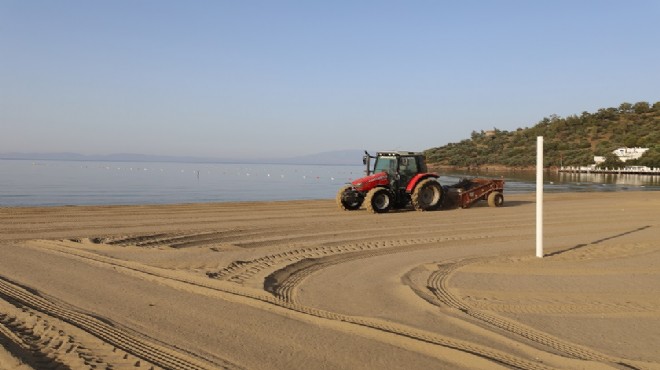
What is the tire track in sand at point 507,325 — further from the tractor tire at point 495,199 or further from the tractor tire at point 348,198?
the tractor tire at point 495,199

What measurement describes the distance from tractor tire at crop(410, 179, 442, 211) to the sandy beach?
4.36 meters

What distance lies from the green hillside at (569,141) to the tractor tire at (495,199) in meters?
56.8

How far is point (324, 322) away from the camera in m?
5.29

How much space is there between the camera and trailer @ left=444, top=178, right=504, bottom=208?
1864cm

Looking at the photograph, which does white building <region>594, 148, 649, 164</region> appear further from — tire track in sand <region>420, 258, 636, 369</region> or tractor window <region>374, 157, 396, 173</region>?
tire track in sand <region>420, 258, 636, 369</region>

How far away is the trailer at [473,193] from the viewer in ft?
61.2

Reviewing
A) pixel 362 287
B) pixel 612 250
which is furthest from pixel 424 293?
pixel 612 250

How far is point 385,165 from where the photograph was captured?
17.4 meters

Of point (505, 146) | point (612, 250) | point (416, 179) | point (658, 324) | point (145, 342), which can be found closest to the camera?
point (145, 342)

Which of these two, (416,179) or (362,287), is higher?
(416,179)

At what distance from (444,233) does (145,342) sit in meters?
→ 8.72

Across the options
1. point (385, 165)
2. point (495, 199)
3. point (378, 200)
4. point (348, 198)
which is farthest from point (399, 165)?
point (495, 199)

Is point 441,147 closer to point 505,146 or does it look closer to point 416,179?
point 505,146

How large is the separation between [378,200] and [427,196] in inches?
73.9
